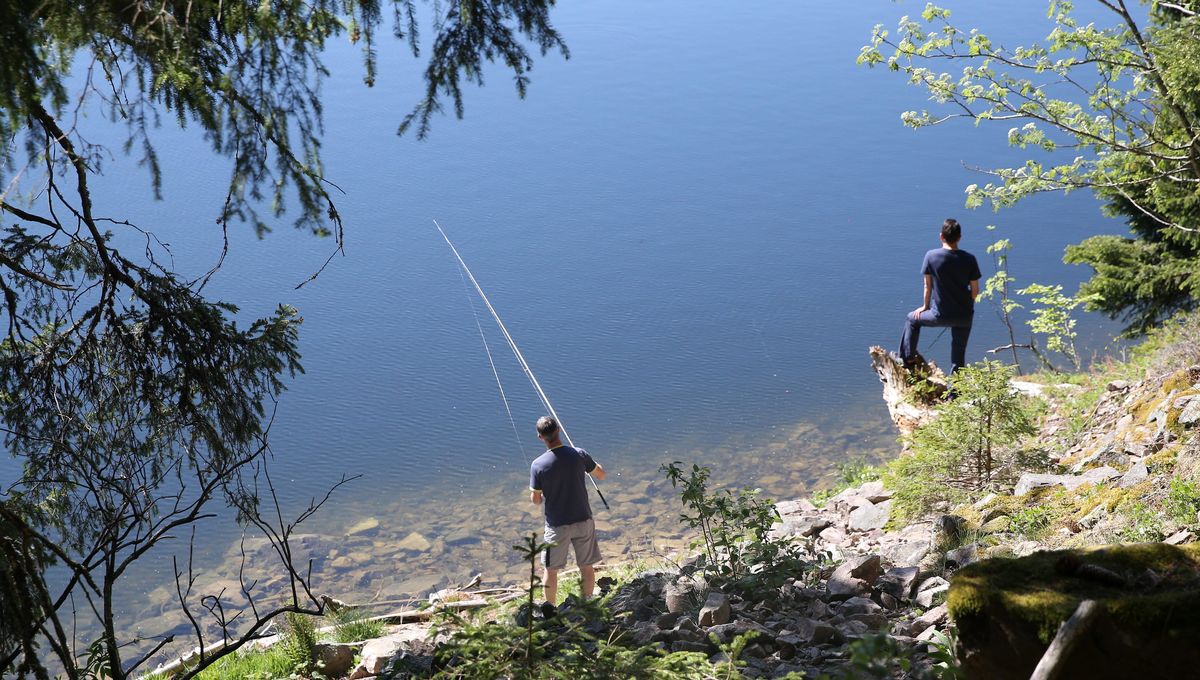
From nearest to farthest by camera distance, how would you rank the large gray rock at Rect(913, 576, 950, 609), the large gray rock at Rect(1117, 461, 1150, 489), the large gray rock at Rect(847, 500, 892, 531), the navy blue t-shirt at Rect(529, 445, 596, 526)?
the large gray rock at Rect(913, 576, 950, 609) < the large gray rock at Rect(1117, 461, 1150, 489) < the navy blue t-shirt at Rect(529, 445, 596, 526) < the large gray rock at Rect(847, 500, 892, 531)

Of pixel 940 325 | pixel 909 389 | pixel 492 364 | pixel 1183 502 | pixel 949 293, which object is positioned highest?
pixel 492 364

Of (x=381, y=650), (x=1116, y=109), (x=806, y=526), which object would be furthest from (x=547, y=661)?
(x=1116, y=109)

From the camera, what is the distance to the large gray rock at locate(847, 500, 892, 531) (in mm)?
6922

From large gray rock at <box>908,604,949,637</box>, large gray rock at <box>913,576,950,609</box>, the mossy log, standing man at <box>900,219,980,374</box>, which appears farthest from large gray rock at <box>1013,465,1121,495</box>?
standing man at <box>900,219,980,374</box>

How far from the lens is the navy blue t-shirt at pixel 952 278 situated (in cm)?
835

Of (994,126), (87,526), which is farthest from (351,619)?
(994,126)

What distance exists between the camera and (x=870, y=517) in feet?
23.1

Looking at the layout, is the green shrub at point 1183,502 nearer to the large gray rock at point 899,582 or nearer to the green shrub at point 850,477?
the large gray rock at point 899,582

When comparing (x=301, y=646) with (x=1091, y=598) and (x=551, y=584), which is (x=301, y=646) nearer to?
(x=551, y=584)

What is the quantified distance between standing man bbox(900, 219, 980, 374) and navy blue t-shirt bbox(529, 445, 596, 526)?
350 centimetres

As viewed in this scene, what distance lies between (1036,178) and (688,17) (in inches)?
757

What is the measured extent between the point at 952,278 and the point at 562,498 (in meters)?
3.95

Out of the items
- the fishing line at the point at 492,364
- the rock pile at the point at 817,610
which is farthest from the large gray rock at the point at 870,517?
the fishing line at the point at 492,364

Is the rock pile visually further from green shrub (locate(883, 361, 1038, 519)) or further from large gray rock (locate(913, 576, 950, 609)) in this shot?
green shrub (locate(883, 361, 1038, 519))
